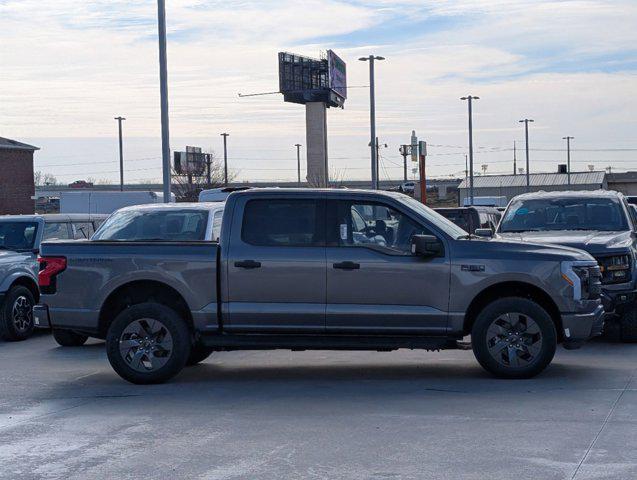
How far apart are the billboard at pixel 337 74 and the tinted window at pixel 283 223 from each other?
243 ft

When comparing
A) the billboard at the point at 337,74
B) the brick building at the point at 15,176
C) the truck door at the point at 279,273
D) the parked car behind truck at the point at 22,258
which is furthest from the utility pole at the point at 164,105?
the billboard at the point at 337,74

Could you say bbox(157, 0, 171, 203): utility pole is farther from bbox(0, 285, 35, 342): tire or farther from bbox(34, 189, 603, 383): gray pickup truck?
bbox(34, 189, 603, 383): gray pickup truck

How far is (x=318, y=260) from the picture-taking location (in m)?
10.5

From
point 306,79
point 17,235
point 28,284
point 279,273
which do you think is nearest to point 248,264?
point 279,273

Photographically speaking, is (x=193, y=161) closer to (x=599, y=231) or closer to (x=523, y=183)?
(x=523, y=183)

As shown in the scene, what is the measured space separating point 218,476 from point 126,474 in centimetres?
64

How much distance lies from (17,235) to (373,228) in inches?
303

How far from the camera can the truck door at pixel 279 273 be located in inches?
414

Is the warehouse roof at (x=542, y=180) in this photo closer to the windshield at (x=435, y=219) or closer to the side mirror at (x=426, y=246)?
the windshield at (x=435, y=219)

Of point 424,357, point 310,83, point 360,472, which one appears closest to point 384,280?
point 424,357

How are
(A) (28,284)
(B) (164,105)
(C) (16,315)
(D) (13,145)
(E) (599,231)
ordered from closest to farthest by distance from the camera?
(E) (599,231)
(C) (16,315)
(A) (28,284)
(B) (164,105)
(D) (13,145)

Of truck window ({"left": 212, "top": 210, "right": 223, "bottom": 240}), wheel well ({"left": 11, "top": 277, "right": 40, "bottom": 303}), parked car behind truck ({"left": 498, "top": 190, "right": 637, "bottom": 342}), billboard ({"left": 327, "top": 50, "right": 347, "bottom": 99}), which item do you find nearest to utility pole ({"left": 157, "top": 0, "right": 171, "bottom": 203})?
wheel well ({"left": 11, "top": 277, "right": 40, "bottom": 303})

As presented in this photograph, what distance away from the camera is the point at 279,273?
10531mm

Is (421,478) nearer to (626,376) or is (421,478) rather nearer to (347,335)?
(347,335)
